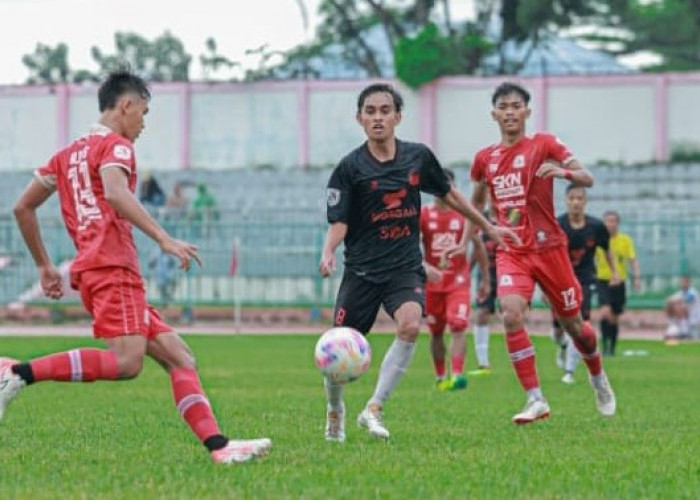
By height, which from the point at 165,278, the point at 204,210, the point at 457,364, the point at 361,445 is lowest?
the point at 165,278

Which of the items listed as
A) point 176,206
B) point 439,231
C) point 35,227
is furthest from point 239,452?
point 176,206

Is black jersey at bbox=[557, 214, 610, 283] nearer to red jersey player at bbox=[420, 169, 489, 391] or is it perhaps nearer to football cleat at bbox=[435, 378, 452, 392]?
red jersey player at bbox=[420, 169, 489, 391]

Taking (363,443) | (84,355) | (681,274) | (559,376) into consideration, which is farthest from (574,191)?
(681,274)

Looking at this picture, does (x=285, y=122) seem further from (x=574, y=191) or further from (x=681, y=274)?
(x=574, y=191)

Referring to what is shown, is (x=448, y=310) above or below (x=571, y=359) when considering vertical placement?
above

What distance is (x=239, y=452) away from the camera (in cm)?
884

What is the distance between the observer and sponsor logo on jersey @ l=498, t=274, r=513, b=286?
12594mm

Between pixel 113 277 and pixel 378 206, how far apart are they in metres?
2.57

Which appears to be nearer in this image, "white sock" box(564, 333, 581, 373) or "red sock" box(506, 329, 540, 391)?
"red sock" box(506, 329, 540, 391)

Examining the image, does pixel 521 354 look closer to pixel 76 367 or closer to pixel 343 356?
pixel 343 356

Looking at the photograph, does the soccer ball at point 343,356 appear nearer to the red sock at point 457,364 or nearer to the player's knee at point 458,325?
the red sock at point 457,364

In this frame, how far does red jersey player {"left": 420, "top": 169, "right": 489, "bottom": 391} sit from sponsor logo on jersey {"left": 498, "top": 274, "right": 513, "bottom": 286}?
4573 millimetres

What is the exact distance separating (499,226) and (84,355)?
446 cm

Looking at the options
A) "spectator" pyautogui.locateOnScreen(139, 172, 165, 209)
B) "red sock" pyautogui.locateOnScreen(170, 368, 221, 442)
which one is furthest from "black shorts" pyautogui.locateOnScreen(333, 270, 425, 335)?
"spectator" pyautogui.locateOnScreen(139, 172, 165, 209)
